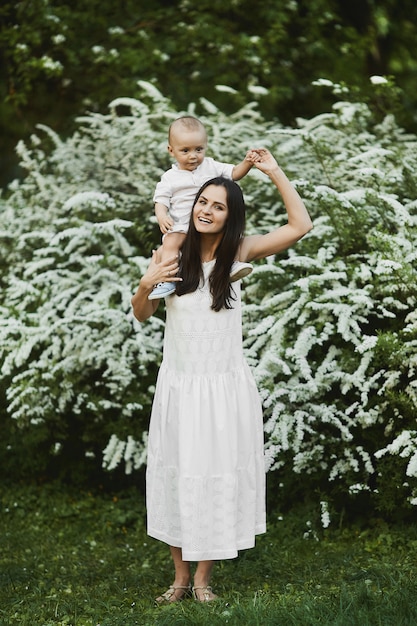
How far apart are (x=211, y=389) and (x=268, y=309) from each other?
5.22 ft

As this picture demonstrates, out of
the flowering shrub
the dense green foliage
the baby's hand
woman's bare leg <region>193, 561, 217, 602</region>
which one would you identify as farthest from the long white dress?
the dense green foliage

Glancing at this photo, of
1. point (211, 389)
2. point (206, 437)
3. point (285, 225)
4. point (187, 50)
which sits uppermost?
point (187, 50)

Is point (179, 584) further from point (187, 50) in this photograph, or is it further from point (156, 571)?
point (187, 50)

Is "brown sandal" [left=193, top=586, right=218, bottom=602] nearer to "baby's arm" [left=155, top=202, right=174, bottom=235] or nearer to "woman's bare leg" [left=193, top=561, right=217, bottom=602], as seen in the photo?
"woman's bare leg" [left=193, top=561, right=217, bottom=602]

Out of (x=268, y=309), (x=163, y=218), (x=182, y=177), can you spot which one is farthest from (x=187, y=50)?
(x=163, y=218)

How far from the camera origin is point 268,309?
526 centimetres

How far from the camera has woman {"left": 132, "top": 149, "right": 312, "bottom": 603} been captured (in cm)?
371

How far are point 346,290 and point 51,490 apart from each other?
100 inches

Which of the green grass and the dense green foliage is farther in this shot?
the dense green foliage

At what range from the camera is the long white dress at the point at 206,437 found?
3.71 meters

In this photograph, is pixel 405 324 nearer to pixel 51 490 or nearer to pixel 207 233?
pixel 207 233

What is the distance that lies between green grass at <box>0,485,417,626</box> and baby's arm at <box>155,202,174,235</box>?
152 cm

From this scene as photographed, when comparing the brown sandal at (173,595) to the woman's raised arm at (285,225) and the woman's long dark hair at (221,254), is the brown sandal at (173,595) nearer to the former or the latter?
the woman's long dark hair at (221,254)

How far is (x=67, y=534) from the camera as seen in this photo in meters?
5.48
